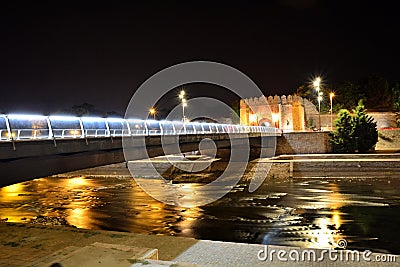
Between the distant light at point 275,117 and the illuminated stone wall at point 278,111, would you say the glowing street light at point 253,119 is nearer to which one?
the illuminated stone wall at point 278,111

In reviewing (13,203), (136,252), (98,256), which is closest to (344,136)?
(13,203)

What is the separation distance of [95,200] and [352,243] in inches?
694

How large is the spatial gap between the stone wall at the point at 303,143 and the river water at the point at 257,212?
15.1 meters

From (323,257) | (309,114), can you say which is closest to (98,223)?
(323,257)

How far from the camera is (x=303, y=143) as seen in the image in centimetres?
4697

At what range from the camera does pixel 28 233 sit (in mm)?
10586

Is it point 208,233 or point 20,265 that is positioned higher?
point 20,265

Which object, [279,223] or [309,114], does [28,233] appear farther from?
[309,114]

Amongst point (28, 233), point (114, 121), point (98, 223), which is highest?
point (114, 121)

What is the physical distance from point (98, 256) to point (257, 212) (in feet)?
47.8

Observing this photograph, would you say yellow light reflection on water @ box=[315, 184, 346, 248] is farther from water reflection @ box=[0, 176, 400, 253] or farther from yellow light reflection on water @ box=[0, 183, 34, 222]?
yellow light reflection on water @ box=[0, 183, 34, 222]

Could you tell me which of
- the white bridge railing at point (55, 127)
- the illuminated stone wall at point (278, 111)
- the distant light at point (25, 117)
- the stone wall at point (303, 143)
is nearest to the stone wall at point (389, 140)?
the stone wall at point (303, 143)

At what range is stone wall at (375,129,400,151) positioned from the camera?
1976 inches

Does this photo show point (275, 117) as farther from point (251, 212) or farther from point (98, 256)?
point (98, 256)
